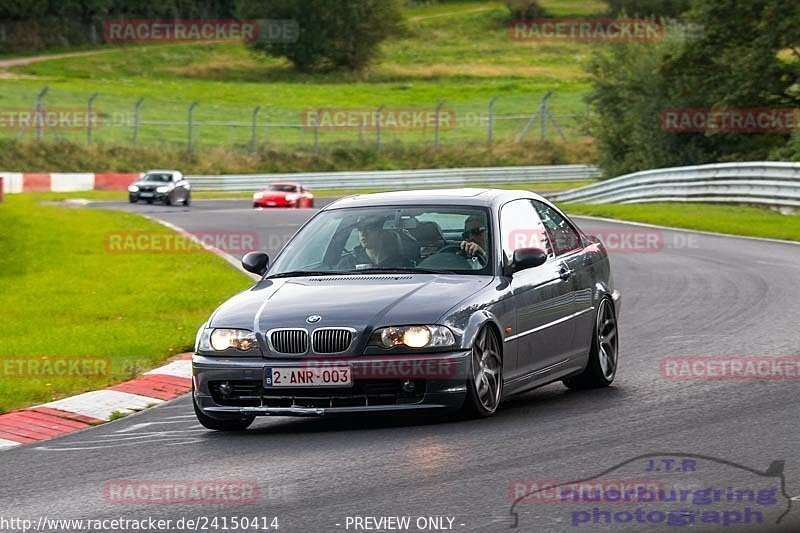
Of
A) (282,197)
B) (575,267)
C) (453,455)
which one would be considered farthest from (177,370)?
(282,197)

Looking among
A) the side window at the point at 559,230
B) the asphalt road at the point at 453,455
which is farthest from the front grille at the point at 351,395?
the side window at the point at 559,230

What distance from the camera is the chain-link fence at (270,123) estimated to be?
6241 cm

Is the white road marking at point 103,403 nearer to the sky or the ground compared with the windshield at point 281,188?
nearer to the sky

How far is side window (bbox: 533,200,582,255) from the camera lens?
10.4 m

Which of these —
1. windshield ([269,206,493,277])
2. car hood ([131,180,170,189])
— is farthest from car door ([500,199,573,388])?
car hood ([131,180,170,189])

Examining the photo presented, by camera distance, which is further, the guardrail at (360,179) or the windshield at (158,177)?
the guardrail at (360,179)

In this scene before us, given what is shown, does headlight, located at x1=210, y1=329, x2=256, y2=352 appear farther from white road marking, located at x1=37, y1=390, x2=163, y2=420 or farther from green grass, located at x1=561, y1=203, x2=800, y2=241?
green grass, located at x1=561, y1=203, x2=800, y2=241

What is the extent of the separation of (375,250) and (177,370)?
9.90 ft

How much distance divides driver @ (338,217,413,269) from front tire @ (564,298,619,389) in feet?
5.52

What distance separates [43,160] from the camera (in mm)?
57031

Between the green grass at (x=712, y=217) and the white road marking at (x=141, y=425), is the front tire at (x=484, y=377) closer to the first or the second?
the white road marking at (x=141, y=425)

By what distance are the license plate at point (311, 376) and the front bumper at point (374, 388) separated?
0.03 m

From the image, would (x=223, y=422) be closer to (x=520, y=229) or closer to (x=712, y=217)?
(x=520, y=229)

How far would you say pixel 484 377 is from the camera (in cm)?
870
